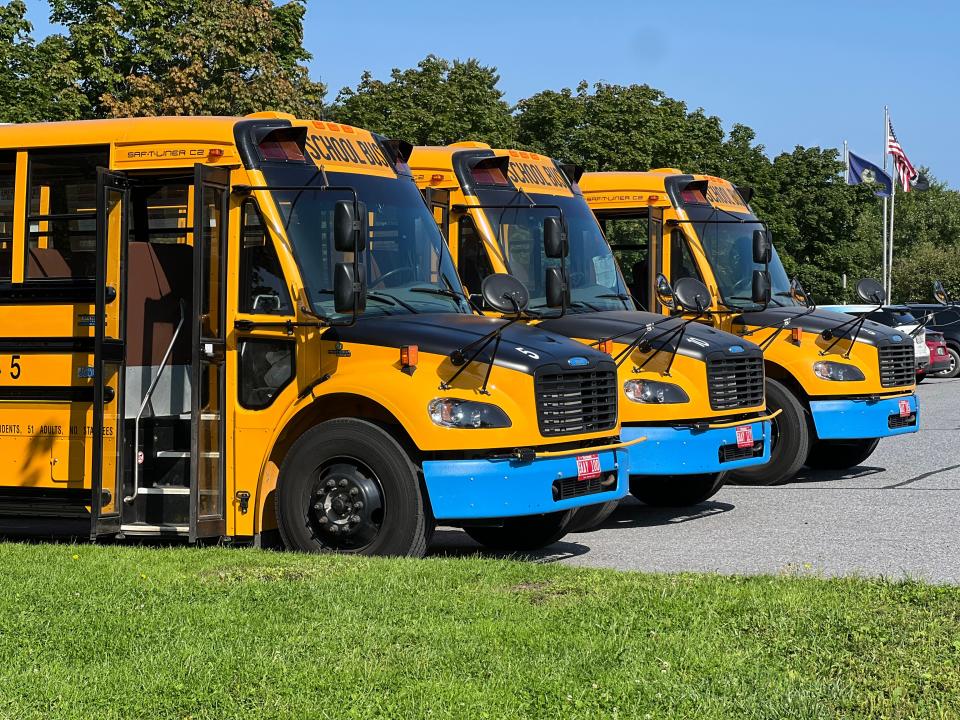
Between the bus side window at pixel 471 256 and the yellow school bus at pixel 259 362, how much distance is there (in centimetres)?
236

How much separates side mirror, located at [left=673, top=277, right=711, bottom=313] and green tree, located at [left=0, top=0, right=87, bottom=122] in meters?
17.0

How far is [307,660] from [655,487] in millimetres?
7557

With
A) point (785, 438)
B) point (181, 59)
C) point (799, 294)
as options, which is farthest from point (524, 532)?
point (181, 59)

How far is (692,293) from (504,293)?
459cm

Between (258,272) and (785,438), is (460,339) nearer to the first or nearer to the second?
(258,272)

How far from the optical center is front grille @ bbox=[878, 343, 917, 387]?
1515cm

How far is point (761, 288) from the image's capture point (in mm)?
15359

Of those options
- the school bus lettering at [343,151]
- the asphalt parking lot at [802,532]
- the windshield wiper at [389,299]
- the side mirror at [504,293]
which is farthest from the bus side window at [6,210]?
the asphalt parking lot at [802,532]

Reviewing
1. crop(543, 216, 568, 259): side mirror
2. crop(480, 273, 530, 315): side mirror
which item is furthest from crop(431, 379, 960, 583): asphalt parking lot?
crop(543, 216, 568, 259): side mirror

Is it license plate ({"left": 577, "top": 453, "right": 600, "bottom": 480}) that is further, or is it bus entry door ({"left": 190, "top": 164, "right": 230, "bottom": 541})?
bus entry door ({"left": 190, "top": 164, "right": 230, "bottom": 541})

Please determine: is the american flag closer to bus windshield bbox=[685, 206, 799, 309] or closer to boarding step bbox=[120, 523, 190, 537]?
bus windshield bbox=[685, 206, 799, 309]

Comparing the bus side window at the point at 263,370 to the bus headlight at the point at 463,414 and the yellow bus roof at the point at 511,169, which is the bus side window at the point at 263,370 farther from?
the yellow bus roof at the point at 511,169

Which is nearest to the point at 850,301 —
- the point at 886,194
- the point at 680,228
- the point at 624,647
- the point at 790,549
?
the point at 886,194

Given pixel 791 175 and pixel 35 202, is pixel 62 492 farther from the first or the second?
pixel 791 175
